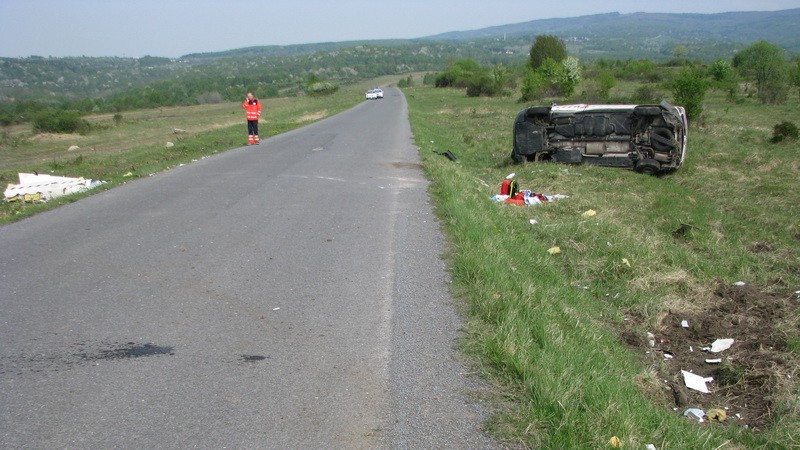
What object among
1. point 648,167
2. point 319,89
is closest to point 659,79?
point 319,89

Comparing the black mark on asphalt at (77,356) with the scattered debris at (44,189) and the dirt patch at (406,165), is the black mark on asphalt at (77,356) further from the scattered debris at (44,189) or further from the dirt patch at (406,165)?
the dirt patch at (406,165)

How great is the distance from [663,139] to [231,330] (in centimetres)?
1252

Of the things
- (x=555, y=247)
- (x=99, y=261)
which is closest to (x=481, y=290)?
(x=555, y=247)

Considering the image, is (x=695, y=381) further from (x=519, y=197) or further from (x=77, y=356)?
(x=519, y=197)

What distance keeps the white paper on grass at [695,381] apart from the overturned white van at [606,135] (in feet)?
32.8

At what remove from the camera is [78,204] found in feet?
31.1

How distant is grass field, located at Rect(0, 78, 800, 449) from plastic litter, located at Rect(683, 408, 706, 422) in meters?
0.10

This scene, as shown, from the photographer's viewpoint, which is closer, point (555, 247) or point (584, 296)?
point (584, 296)

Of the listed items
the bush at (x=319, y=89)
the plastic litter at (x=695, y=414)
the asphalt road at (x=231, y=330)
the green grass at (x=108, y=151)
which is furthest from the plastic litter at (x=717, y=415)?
the bush at (x=319, y=89)

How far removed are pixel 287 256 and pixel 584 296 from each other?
3.32 m

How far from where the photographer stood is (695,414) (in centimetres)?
450

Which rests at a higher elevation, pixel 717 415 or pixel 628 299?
pixel 628 299

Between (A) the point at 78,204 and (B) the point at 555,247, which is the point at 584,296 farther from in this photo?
(A) the point at 78,204

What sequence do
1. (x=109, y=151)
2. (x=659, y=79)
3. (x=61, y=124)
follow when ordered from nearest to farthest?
(x=109, y=151) → (x=61, y=124) → (x=659, y=79)
